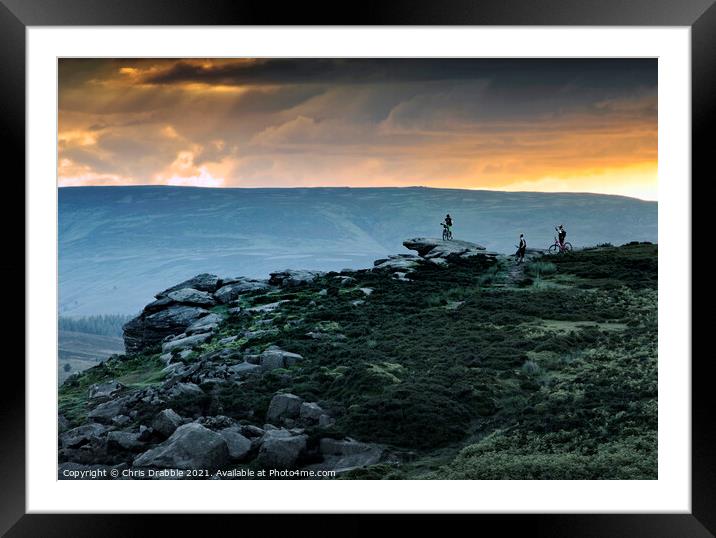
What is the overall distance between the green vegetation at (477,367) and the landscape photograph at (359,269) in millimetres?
62

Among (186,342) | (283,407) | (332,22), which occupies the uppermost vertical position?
(332,22)

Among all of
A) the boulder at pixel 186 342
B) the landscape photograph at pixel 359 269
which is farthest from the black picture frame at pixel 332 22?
the boulder at pixel 186 342

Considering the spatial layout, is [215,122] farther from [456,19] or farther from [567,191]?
[456,19]

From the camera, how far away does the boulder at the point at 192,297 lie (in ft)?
64.7

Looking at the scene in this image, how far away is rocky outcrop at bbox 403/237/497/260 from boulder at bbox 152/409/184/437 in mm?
10977

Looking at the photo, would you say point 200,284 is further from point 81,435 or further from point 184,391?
point 81,435

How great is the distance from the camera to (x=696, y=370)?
20.1 feet

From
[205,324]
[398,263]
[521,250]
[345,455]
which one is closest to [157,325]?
[205,324]

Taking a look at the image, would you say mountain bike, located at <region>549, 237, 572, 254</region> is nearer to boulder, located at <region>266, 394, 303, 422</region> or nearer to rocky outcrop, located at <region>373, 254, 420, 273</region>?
rocky outcrop, located at <region>373, 254, 420, 273</region>

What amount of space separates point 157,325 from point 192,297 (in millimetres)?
1298

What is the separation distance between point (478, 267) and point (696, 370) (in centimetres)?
1409

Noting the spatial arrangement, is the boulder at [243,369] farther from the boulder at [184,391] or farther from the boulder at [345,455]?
the boulder at [345,455]

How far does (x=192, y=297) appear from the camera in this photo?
1984 cm

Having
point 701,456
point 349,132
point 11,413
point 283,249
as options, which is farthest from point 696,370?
point 283,249
